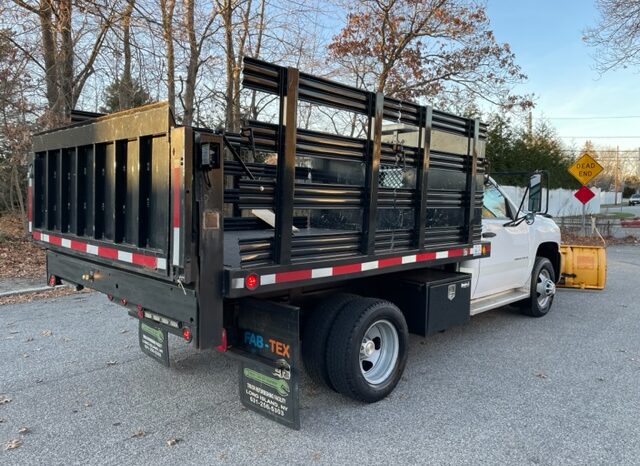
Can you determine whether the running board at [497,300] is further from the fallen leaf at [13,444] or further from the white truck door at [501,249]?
the fallen leaf at [13,444]

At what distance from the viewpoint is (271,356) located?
330 centimetres

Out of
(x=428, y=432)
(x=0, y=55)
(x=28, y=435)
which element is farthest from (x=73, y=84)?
(x=428, y=432)

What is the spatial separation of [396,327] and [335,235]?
3.62 feet

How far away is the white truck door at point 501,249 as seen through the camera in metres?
5.70

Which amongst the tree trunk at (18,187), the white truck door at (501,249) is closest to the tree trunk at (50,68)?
the tree trunk at (18,187)

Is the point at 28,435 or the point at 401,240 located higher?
the point at 401,240

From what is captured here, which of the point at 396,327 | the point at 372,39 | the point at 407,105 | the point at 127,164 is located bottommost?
the point at 396,327

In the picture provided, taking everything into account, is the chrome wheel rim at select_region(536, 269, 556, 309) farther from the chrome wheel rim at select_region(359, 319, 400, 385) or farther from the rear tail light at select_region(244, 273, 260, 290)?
the rear tail light at select_region(244, 273, 260, 290)

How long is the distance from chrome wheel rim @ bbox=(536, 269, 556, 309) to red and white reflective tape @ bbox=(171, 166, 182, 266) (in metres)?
5.48

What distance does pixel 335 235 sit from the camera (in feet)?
11.5

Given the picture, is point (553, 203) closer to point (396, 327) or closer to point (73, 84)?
point (73, 84)

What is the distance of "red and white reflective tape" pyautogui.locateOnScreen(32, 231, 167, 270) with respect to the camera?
10.1ft

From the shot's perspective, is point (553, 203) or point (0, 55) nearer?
point (0, 55)

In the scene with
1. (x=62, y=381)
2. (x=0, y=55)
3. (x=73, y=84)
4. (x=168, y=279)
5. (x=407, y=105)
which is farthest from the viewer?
(x=73, y=84)
